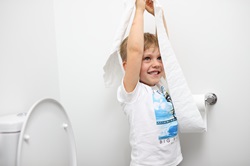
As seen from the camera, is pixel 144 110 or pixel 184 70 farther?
pixel 184 70

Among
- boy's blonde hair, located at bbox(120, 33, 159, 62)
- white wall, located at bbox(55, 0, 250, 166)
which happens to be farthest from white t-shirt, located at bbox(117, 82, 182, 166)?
white wall, located at bbox(55, 0, 250, 166)

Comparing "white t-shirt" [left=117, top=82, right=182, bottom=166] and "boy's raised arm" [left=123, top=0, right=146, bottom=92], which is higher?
"boy's raised arm" [left=123, top=0, right=146, bottom=92]

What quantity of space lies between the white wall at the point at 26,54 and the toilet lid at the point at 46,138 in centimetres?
17

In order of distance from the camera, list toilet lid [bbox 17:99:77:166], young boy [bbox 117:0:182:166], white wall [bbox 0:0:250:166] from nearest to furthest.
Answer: toilet lid [bbox 17:99:77:166] < young boy [bbox 117:0:182:166] < white wall [bbox 0:0:250:166]

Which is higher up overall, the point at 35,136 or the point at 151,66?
the point at 151,66

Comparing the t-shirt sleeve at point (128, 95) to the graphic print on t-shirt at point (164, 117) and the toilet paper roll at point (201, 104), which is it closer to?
the graphic print on t-shirt at point (164, 117)

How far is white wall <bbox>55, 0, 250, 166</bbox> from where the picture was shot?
1.17 meters

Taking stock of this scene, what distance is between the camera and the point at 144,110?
3.25 ft

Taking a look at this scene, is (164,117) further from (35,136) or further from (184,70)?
(35,136)

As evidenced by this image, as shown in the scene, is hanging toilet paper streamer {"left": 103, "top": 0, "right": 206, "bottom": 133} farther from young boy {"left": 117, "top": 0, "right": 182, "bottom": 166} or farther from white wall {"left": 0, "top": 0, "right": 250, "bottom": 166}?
white wall {"left": 0, "top": 0, "right": 250, "bottom": 166}

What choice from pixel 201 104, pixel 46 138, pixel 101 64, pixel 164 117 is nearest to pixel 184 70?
pixel 201 104

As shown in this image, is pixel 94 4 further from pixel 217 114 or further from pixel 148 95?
pixel 217 114

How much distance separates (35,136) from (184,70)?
2.50 ft

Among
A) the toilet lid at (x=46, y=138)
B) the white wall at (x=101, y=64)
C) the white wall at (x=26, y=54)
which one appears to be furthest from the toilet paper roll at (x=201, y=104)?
the white wall at (x=26, y=54)
